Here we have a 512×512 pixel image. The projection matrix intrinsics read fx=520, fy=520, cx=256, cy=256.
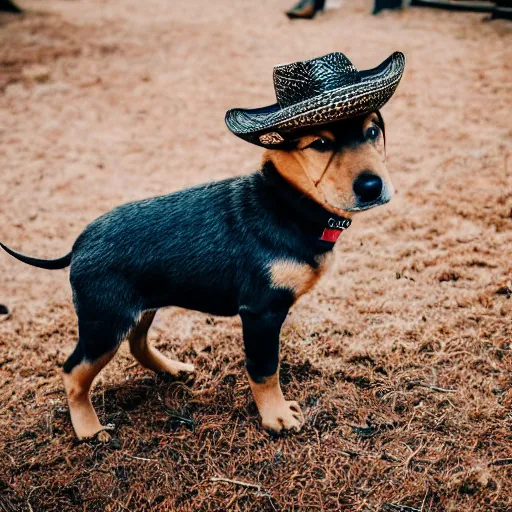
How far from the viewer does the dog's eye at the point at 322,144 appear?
1.96 meters

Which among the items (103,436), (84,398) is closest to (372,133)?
(84,398)

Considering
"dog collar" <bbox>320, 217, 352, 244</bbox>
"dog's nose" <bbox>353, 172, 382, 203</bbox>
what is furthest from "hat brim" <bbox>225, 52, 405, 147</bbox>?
"dog collar" <bbox>320, 217, 352, 244</bbox>

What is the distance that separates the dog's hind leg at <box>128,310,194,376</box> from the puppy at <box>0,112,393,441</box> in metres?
0.39

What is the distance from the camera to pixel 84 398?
2.51m

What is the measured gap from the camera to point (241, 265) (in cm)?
226

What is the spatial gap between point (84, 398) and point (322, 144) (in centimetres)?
164

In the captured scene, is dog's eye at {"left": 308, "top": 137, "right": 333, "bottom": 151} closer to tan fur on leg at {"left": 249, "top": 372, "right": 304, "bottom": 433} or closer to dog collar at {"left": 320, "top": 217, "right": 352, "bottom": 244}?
dog collar at {"left": 320, "top": 217, "right": 352, "bottom": 244}

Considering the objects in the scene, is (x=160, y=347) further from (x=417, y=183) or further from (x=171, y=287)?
(x=417, y=183)

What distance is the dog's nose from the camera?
1.87 metres

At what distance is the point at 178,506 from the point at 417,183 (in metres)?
3.25

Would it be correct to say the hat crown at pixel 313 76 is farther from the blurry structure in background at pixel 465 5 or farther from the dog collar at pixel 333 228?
the blurry structure in background at pixel 465 5

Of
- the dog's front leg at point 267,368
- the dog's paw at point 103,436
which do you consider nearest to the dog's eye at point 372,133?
the dog's front leg at point 267,368

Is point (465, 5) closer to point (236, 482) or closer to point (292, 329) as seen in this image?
point (292, 329)

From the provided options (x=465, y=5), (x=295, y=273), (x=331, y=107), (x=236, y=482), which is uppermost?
(x=331, y=107)
